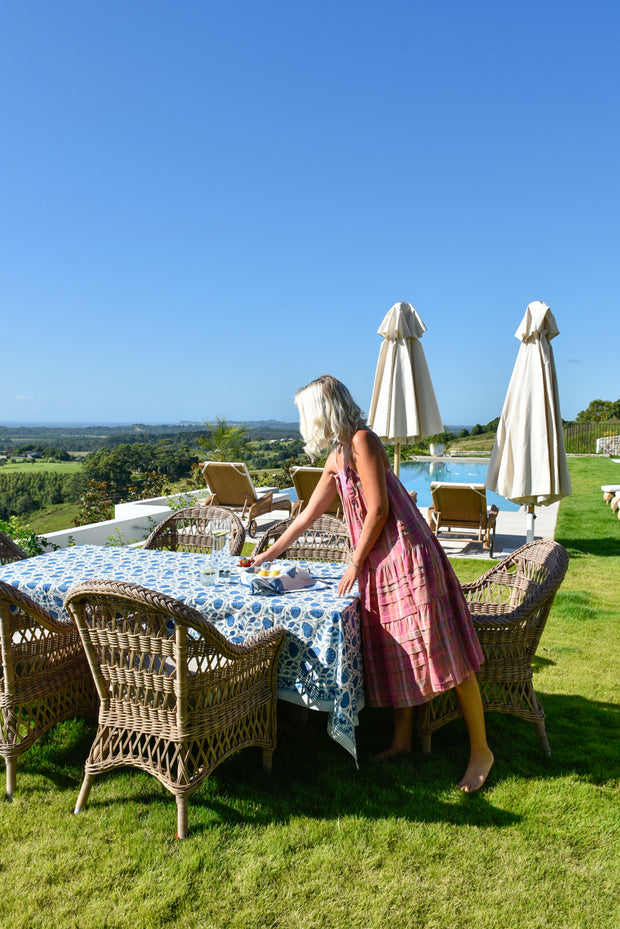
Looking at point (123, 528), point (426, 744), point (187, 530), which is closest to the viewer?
point (426, 744)

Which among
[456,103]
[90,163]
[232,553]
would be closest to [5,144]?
[90,163]

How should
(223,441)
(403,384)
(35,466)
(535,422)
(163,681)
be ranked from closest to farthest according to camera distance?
(163,681)
(535,422)
(403,384)
(223,441)
(35,466)

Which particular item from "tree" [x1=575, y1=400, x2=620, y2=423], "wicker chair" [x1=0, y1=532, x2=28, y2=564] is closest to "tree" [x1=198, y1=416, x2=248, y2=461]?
"wicker chair" [x1=0, y1=532, x2=28, y2=564]

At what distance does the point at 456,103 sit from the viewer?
2117cm

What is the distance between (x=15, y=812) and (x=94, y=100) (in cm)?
2761

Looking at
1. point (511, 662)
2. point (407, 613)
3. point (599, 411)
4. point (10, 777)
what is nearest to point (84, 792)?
point (10, 777)

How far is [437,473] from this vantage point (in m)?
16.1

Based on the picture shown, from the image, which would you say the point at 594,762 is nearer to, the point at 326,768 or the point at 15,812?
the point at 326,768

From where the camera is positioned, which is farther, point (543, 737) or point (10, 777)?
point (543, 737)

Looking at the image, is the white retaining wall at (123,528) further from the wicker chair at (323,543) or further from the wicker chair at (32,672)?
the wicker chair at (32,672)

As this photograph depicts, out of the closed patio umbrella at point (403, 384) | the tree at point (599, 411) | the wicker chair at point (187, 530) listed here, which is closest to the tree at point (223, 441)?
the closed patio umbrella at point (403, 384)

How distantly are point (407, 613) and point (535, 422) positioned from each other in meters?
3.69

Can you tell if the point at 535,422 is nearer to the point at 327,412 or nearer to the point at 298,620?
the point at 327,412

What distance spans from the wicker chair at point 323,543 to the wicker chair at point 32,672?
143 centimetres
